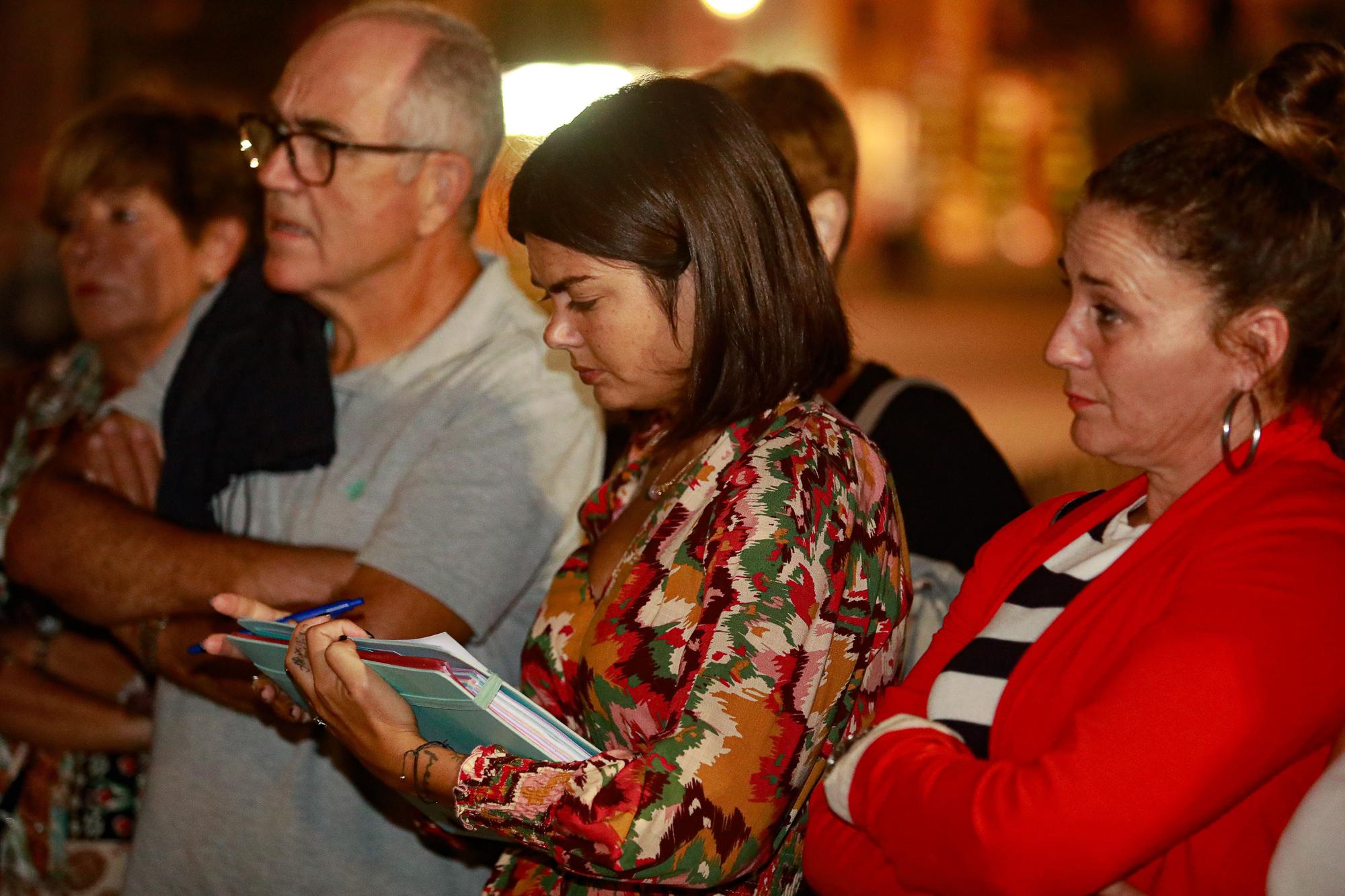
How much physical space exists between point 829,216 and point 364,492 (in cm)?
107

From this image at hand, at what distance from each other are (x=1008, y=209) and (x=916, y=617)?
27085 millimetres

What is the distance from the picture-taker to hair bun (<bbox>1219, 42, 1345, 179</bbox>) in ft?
4.82

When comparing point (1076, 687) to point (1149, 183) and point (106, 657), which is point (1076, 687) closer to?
point (1149, 183)

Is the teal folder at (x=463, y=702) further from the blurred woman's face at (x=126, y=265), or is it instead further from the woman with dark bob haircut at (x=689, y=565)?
the blurred woman's face at (x=126, y=265)

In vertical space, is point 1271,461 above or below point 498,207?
below

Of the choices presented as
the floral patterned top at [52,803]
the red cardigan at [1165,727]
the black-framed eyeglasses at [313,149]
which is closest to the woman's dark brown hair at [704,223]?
the red cardigan at [1165,727]

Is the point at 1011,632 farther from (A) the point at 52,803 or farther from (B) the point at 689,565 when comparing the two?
(A) the point at 52,803

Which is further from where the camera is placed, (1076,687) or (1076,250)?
(1076,250)

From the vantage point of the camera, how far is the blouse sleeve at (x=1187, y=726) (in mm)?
1268

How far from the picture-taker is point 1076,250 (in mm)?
1528

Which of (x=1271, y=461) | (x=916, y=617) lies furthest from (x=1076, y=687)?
(x=916, y=617)

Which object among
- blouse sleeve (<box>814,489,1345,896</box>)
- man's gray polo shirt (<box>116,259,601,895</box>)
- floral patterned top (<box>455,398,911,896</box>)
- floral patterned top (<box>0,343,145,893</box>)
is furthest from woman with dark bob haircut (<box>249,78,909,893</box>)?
floral patterned top (<box>0,343,145,893</box>)

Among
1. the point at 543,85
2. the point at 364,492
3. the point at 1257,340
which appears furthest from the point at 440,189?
the point at 543,85

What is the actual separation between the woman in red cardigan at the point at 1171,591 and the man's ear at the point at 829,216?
1.02 meters
